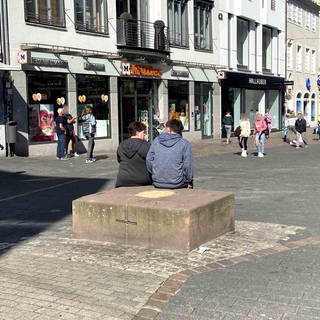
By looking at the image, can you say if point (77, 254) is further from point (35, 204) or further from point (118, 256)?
point (35, 204)

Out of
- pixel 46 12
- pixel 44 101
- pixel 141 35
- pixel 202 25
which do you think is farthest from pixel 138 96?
pixel 202 25

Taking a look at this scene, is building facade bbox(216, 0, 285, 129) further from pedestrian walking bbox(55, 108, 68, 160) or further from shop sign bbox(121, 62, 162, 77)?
pedestrian walking bbox(55, 108, 68, 160)

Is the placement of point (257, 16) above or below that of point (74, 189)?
above

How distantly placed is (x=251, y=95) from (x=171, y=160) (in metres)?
28.8

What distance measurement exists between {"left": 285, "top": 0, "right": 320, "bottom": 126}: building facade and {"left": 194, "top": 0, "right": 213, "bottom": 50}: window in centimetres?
1135

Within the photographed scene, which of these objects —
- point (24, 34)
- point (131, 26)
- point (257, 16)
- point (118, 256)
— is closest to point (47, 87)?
point (24, 34)

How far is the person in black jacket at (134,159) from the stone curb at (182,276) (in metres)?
2.13

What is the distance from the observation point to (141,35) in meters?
24.8

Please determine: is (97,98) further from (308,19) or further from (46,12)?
(308,19)

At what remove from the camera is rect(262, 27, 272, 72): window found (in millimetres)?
37084

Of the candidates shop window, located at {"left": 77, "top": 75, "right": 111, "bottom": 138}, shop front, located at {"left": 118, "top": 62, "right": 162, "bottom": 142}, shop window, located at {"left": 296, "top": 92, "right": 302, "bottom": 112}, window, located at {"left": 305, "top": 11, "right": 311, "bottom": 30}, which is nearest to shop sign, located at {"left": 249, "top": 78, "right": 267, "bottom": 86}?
shop window, located at {"left": 296, "top": 92, "right": 302, "bottom": 112}

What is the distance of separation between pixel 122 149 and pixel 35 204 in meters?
3.13

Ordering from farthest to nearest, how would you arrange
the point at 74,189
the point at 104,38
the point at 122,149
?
the point at 104,38 → the point at 74,189 → the point at 122,149

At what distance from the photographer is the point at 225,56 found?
31.6m
